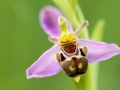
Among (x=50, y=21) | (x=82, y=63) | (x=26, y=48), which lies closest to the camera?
(x=82, y=63)

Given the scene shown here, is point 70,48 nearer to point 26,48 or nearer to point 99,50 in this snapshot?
point 99,50

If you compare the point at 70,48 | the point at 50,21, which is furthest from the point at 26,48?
the point at 70,48

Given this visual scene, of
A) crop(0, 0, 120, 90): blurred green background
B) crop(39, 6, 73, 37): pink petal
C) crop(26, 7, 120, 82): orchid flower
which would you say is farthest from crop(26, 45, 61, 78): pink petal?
crop(0, 0, 120, 90): blurred green background

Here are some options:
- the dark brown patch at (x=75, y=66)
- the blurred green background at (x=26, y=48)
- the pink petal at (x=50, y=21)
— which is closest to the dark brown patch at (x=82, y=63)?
the dark brown patch at (x=75, y=66)

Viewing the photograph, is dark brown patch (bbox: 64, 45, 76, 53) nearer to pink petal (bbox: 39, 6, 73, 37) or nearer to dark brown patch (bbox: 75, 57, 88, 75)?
dark brown patch (bbox: 75, 57, 88, 75)

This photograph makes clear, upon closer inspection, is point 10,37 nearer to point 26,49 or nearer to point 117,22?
point 26,49
